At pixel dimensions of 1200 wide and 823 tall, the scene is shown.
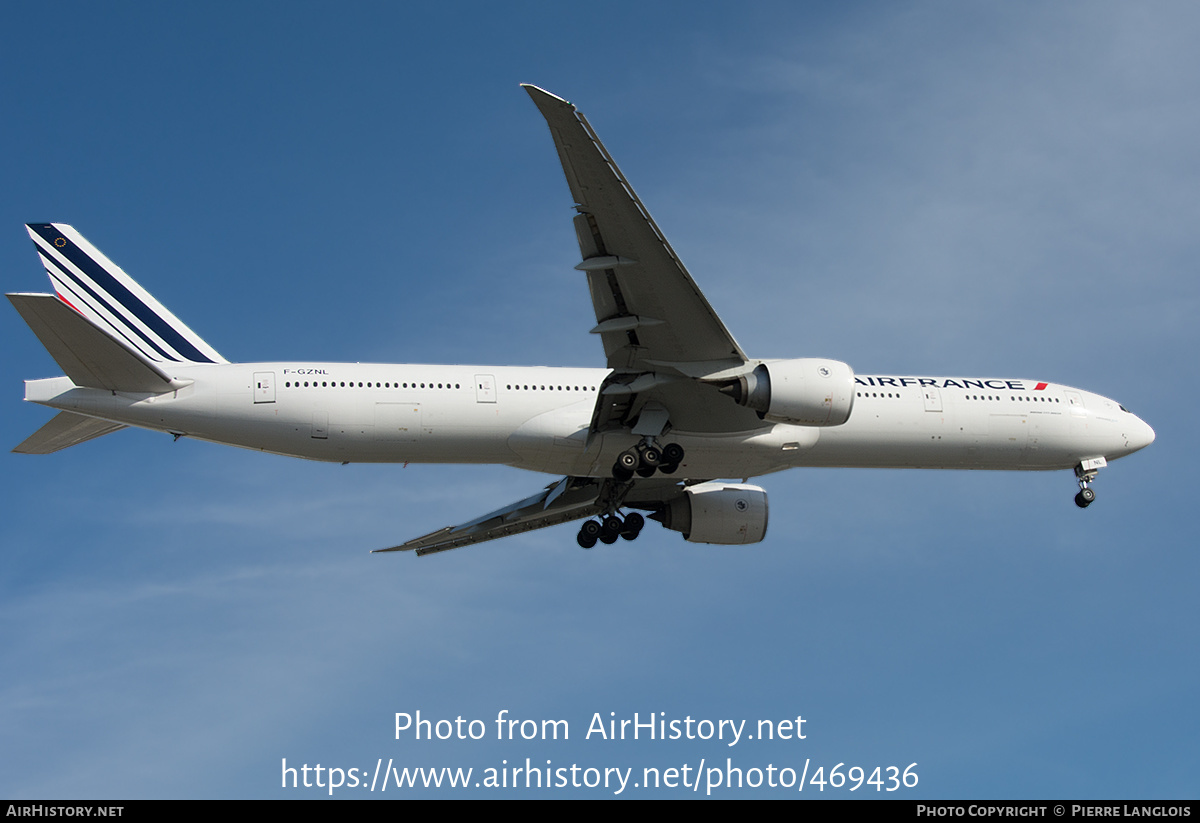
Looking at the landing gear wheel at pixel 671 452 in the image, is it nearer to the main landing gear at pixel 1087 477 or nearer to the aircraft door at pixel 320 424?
the aircraft door at pixel 320 424

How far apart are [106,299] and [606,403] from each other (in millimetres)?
10765

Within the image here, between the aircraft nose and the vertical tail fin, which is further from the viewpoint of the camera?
the aircraft nose

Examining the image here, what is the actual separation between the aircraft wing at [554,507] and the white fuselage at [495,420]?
2.89 meters

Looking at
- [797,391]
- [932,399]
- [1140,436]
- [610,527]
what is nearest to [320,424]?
[610,527]

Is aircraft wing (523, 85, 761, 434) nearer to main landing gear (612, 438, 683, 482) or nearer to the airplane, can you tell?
the airplane

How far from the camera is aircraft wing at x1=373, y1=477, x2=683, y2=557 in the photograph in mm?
26266

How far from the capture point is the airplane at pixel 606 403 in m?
19.2

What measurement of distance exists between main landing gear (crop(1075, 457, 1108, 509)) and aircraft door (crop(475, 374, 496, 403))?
13622mm

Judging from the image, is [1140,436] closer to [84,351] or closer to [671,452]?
[671,452]

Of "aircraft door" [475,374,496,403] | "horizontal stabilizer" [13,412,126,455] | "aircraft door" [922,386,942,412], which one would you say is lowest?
"horizontal stabilizer" [13,412,126,455]

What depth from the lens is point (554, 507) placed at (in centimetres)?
2716

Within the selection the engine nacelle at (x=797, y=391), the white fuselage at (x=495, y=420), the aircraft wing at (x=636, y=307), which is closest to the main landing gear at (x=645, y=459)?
the white fuselage at (x=495, y=420)

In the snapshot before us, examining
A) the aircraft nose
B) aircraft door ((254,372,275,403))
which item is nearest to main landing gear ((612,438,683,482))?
aircraft door ((254,372,275,403))
